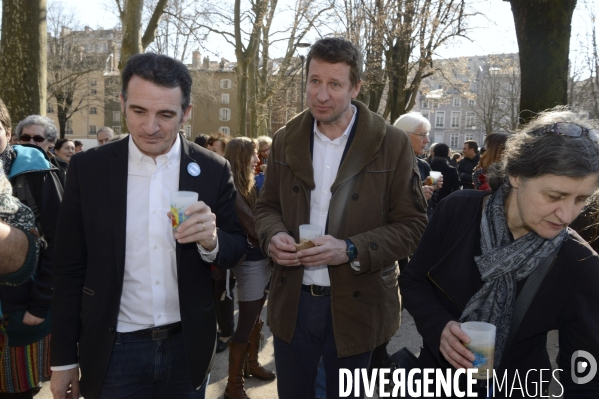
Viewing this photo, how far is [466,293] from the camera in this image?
224cm

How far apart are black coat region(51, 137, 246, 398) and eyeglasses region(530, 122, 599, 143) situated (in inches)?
58.0

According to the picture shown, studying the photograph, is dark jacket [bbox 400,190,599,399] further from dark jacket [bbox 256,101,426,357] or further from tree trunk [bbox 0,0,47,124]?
tree trunk [bbox 0,0,47,124]

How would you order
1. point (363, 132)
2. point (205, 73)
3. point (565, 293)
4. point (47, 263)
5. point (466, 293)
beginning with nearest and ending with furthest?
point (565, 293)
point (466, 293)
point (363, 132)
point (47, 263)
point (205, 73)

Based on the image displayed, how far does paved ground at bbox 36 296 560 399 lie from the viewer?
441cm

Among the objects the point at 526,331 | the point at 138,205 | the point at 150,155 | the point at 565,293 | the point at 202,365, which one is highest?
the point at 150,155

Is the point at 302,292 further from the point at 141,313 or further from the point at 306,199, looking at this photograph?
the point at 141,313

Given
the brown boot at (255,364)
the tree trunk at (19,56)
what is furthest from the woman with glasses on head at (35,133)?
the brown boot at (255,364)

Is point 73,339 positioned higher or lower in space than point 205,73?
lower

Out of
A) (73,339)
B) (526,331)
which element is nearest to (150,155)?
(73,339)

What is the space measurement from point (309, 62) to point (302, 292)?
1.31 m

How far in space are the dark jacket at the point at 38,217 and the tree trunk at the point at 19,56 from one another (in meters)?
4.40

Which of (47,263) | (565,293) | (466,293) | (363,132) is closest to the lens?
(565,293)

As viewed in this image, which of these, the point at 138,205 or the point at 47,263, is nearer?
the point at 138,205

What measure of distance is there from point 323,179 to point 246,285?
1.82m
